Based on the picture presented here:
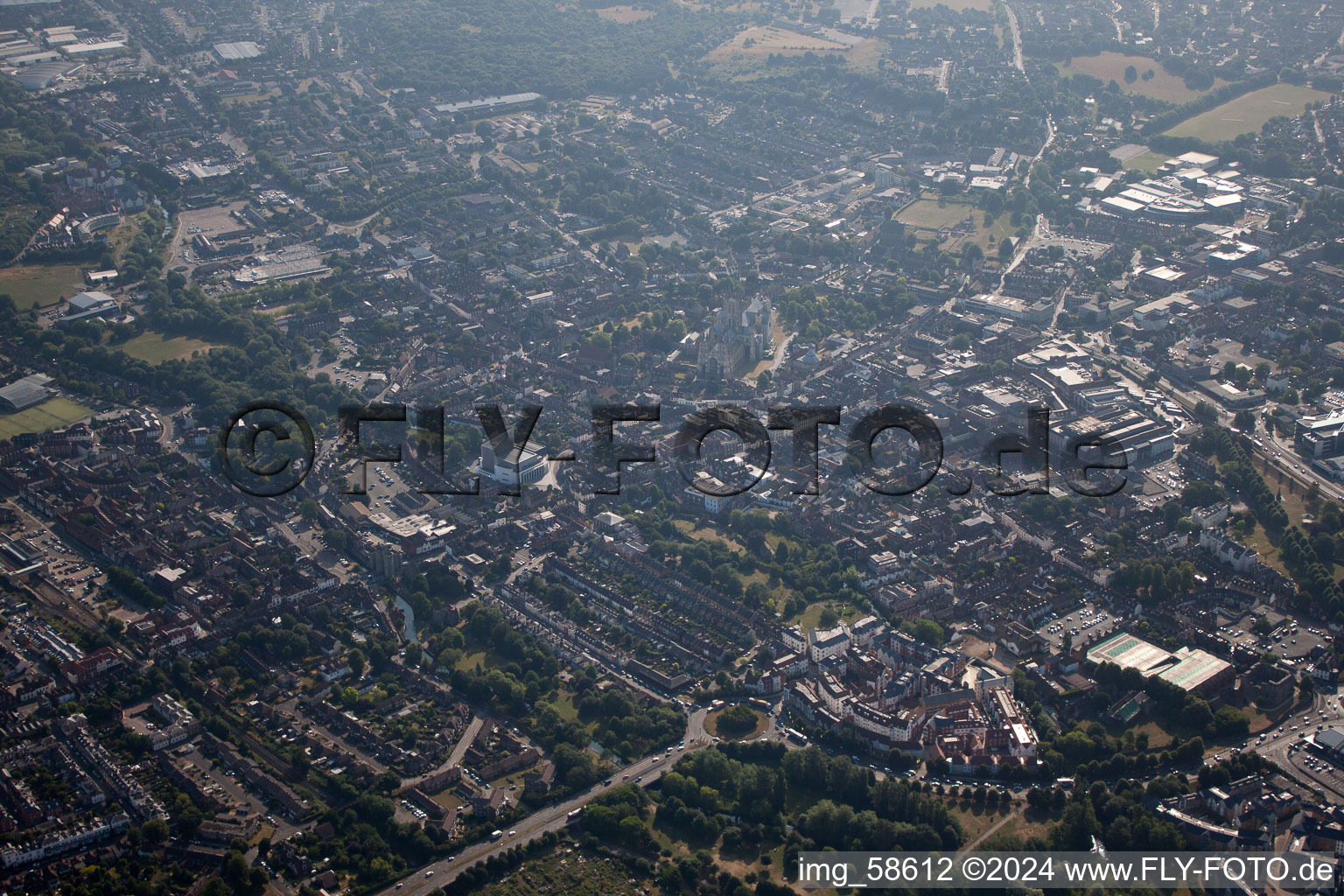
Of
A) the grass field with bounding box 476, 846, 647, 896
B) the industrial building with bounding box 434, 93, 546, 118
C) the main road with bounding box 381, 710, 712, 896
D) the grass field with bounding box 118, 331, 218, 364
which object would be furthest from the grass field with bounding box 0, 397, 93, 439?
the industrial building with bounding box 434, 93, 546, 118

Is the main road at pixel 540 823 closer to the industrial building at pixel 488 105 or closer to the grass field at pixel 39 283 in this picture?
the grass field at pixel 39 283

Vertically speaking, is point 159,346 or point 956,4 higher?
point 956,4

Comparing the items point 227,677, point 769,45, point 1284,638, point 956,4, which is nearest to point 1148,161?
point 769,45

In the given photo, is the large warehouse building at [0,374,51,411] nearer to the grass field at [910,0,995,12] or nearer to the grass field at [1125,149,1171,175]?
the grass field at [1125,149,1171,175]

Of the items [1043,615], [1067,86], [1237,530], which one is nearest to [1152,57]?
[1067,86]

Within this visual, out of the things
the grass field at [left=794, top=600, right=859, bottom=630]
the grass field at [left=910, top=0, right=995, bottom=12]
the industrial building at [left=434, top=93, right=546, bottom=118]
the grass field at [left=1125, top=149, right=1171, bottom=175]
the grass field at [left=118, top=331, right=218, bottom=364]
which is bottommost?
the grass field at [left=118, top=331, right=218, bottom=364]

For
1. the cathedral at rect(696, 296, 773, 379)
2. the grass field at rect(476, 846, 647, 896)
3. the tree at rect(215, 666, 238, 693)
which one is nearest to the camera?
the grass field at rect(476, 846, 647, 896)

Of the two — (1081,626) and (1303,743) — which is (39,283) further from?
(1303,743)
